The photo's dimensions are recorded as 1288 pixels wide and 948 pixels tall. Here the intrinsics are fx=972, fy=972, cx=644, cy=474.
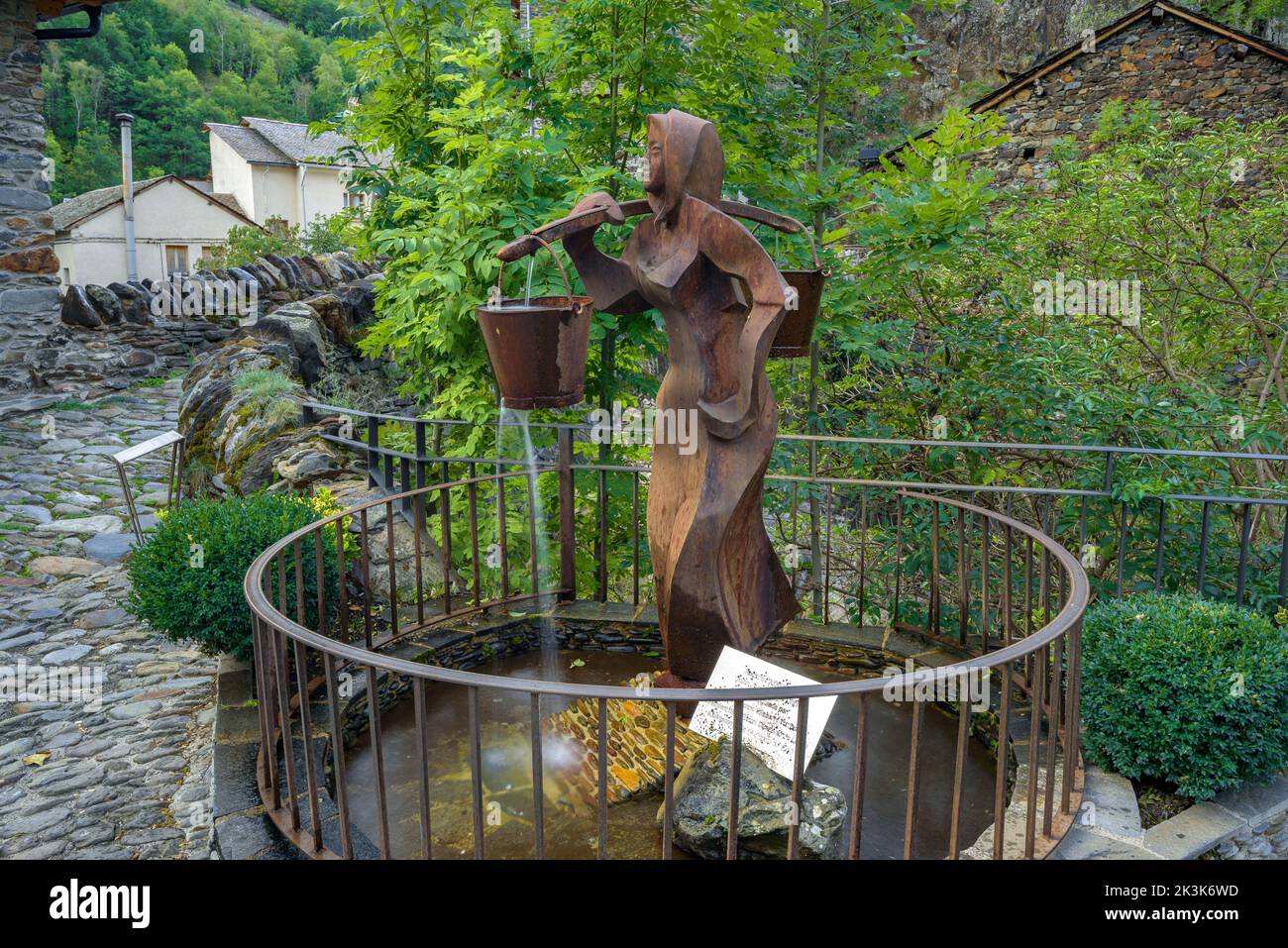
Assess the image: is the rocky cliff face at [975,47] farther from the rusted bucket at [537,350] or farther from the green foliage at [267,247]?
the rusted bucket at [537,350]

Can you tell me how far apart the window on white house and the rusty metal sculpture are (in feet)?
101

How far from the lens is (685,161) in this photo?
139 inches

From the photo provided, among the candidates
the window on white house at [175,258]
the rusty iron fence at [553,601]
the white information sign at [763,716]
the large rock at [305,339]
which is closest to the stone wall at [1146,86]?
the rusty iron fence at [553,601]

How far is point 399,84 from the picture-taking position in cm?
588

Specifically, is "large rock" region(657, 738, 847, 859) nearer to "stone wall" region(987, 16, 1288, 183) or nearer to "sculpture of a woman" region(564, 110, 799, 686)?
"sculpture of a woman" region(564, 110, 799, 686)

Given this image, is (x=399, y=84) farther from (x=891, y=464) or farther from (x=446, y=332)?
(x=891, y=464)

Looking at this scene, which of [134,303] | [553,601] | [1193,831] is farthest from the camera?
[134,303]

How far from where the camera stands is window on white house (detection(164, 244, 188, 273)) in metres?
30.3

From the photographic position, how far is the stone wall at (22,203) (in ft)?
30.0

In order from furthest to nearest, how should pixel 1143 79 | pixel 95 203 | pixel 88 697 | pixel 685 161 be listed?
pixel 95 203 → pixel 1143 79 → pixel 88 697 → pixel 685 161

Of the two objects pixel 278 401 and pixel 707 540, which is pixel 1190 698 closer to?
pixel 707 540

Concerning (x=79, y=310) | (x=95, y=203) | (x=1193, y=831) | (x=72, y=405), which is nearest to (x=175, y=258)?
(x=95, y=203)

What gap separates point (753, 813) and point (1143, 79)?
12333 millimetres

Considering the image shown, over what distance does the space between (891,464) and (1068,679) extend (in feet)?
12.0
